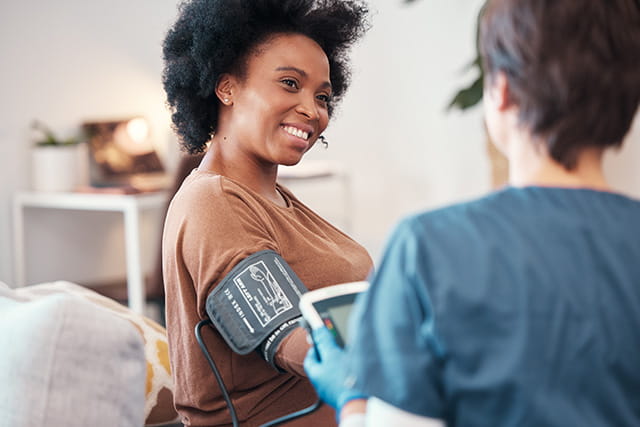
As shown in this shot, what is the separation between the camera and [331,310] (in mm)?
935

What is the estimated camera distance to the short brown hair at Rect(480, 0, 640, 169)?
0.71m

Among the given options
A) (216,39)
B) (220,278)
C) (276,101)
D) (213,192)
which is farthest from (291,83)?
(220,278)

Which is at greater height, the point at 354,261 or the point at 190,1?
the point at 190,1

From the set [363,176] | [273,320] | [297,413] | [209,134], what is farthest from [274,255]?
[363,176]

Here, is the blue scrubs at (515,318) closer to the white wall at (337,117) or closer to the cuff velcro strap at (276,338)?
the cuff velcro strap at (276,338)

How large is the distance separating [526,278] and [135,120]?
11.6 feet

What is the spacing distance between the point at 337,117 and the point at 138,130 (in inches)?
54.8

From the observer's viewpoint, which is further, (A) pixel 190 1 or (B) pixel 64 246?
(B) pixel 64 246

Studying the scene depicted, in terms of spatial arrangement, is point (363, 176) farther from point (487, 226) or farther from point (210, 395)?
point (487, 226)

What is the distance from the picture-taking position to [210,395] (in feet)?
3.90

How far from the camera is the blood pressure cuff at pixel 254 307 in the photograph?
1086 mm

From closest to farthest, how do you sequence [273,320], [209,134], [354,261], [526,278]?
[526,278], [273,320], [354,261], [209,134]

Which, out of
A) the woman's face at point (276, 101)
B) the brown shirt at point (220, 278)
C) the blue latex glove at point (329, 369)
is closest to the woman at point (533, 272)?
the blue latex glove at point (329, 369)

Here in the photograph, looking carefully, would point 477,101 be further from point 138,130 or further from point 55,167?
point 55,167
